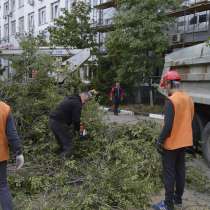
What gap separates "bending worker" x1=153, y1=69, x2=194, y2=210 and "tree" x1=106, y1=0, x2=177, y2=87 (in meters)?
14.2

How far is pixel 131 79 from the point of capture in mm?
20812

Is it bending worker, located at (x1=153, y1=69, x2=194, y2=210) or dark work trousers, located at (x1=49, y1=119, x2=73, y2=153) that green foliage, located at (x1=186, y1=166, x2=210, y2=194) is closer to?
bending worker, located at (x1=153, y1=69, x2=194, y2=210)

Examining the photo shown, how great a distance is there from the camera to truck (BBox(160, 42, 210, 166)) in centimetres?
769

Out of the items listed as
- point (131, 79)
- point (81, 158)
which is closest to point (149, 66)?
point (131, 79)

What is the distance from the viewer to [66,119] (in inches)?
285

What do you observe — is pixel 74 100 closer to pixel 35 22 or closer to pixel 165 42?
pixel 165 42

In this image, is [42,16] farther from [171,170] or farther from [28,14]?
[171,170]

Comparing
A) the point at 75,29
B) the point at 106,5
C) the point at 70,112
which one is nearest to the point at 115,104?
the point at 75,29

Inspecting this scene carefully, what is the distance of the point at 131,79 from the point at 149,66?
1.11m

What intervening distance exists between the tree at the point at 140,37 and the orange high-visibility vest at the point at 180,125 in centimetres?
1423

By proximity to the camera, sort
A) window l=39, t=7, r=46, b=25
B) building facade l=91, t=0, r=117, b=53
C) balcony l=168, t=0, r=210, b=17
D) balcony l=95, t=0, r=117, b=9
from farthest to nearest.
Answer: window l=39, t=7, r=46, b=25 < balcony l=95, t=0, r=117, b=9 < building facade l=91, t=0, r=117, b=53 < balcony l=168, t=0, r=210, b=17

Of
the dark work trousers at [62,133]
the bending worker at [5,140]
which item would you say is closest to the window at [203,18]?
the dark work trousers at [62,133]

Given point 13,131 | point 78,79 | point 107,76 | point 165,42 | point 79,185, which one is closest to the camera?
point 13,131

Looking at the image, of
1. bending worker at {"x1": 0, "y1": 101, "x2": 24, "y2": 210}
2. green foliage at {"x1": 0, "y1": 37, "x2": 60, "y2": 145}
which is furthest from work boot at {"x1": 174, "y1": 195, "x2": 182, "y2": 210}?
green foliage at {"x1": 0, "y1": 37, "x2": 60, "y2": 145}
